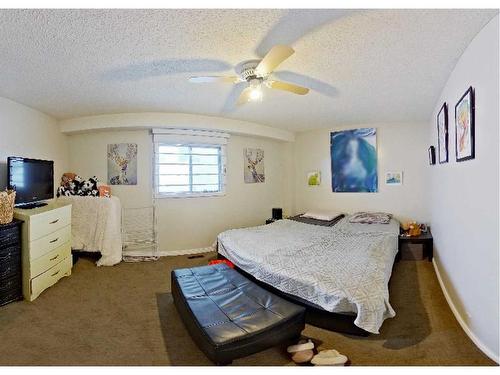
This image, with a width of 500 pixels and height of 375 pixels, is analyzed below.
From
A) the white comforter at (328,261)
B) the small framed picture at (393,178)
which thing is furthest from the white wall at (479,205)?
the small framed picture at (393,178)

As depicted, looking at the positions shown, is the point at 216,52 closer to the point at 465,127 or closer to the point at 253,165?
the point at 465,127

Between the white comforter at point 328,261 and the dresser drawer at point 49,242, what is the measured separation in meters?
1.78

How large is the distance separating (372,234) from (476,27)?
7.57 feet

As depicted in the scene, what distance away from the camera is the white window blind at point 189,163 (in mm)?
4020

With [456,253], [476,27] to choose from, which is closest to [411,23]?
[476,27]

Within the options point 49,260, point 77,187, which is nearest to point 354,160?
point 77,187

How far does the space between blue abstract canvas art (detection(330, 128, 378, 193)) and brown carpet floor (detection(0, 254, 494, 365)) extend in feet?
6.53

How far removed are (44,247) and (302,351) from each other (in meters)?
2.64

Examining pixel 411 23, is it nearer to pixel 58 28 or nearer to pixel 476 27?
pixel 476 27

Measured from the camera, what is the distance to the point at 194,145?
4223 millimetres

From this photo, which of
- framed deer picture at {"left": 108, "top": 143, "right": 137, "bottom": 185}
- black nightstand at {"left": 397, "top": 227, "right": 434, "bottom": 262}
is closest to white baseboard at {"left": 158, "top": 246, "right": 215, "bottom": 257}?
framed deer picture at {"left": 108, "top": 143, "right": 137, "bottom": 185}

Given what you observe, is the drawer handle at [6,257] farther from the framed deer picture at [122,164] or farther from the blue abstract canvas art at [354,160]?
the blue abstract canvas art at [354,160]

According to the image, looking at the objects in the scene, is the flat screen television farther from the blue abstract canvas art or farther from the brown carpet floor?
the blue abstract canvas art

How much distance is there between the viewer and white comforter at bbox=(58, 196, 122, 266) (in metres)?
3.54
